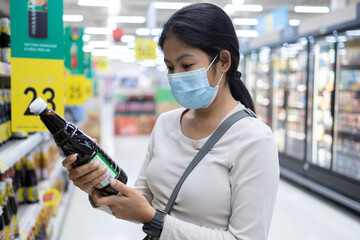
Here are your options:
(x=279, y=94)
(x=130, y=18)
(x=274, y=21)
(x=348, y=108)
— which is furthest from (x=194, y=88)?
(x=130, y=18)

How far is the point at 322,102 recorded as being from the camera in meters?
5.96

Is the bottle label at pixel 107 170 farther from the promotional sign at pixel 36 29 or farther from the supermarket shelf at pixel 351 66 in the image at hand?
the supermarket shelf at pixel 351 66

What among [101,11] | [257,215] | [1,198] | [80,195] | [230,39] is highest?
[101,11]

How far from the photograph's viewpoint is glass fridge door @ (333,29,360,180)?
16.4 feet

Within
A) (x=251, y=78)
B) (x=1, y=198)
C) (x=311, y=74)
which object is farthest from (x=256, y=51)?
(x=1, y=198)

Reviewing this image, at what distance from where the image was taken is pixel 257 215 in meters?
1.09

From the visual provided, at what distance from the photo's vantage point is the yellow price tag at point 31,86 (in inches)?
76.4

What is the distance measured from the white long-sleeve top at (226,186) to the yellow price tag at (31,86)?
104cm

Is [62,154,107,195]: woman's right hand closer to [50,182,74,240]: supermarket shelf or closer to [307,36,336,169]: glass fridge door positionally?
[50,182,74,240]: supermarket shelf

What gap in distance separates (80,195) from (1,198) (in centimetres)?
357

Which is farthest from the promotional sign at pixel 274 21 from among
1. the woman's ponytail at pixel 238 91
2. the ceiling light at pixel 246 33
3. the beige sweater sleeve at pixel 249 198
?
the beige sweater sleeve at pixel 249 198

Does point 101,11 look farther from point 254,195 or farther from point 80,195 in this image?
point 254,195

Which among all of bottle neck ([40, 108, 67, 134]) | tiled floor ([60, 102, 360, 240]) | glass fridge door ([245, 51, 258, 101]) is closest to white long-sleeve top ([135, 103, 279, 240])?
bottle neck ([40, 108, 67, 134])

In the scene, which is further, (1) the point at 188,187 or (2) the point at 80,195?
(2) the point at 80,195
